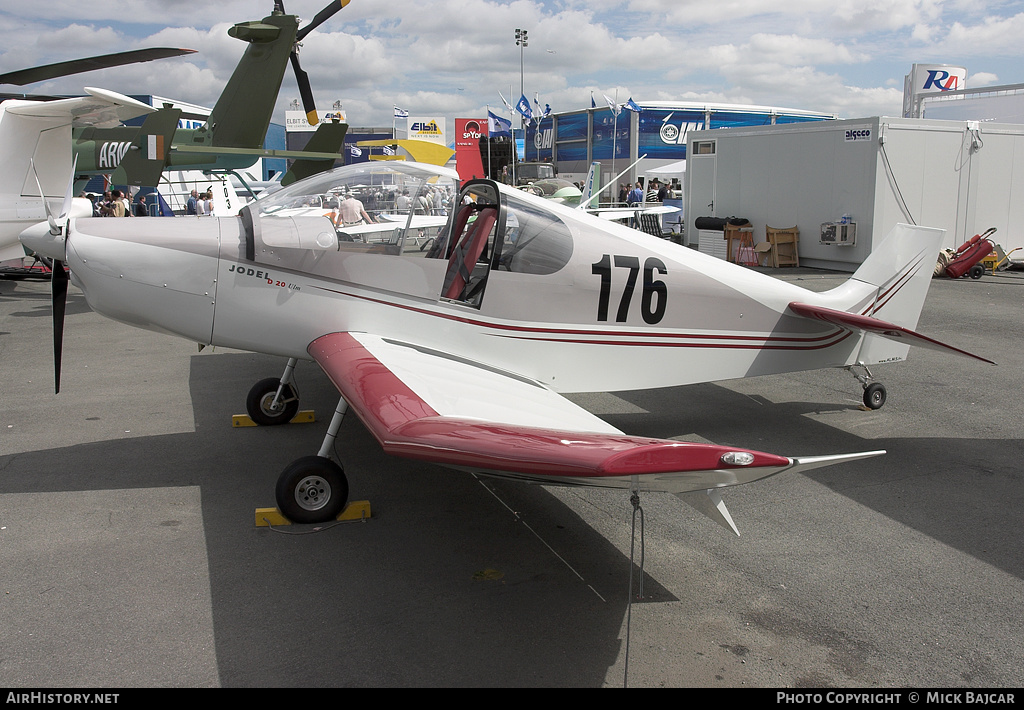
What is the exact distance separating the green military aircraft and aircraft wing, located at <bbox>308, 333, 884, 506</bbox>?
10.8 m

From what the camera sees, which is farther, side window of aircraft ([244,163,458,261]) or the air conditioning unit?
the air conditioning unit

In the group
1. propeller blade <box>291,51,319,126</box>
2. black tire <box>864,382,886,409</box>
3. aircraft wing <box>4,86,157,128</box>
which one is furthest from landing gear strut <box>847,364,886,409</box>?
Result: propeller blade <box>291,51,319,126</box>

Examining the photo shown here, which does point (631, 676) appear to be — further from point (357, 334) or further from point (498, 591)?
point (357, 334)

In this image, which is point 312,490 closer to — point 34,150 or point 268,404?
point 268,404

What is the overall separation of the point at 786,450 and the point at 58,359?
5.33m

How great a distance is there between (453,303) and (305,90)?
46.8 ft

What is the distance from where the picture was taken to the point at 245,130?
1515 cm

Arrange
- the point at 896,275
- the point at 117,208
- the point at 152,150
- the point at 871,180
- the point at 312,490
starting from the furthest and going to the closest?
the point at 117,208
the point at 871,180
the point at 152,150
the point at 896,275
the point at 312,490

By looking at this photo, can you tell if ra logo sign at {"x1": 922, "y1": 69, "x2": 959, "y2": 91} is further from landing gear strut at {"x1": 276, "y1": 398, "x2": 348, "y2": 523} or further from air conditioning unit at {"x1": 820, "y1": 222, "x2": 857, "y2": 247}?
landing gear strut at {"x1": 276, "y1": 398, "x2": 348, "y2": 523}

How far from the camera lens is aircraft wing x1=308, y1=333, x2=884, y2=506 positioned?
7.88ft

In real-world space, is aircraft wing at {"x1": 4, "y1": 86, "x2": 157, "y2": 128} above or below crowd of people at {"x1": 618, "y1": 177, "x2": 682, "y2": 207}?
below

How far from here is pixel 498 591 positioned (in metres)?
3.64

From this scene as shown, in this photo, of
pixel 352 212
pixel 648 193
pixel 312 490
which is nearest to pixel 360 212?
pixel 352 212

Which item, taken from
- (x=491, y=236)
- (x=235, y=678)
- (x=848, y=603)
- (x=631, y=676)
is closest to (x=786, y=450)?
(x=848, y=603)
